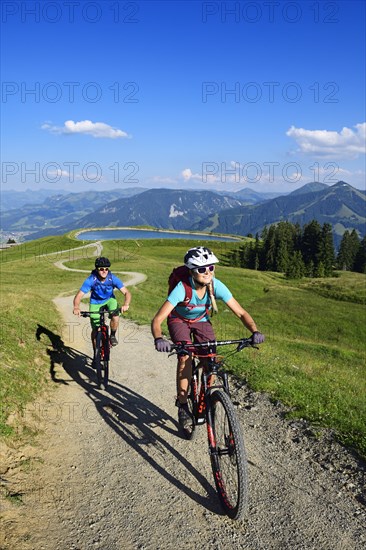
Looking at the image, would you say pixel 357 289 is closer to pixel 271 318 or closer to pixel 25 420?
pixel 271 318

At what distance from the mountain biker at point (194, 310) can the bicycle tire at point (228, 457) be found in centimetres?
123

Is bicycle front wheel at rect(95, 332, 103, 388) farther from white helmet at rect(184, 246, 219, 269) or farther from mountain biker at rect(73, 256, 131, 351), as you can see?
white helmet at rect(184, 246, 219, 269)

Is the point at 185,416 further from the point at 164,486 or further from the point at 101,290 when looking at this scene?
the point at 101,290

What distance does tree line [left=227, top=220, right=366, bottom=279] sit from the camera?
99.7m

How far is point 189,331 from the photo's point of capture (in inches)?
291

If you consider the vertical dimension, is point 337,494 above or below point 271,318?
above

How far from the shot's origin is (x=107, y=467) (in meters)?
7.01

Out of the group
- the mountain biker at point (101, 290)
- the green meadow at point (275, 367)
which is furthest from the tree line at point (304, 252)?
the mountain biker at point (101, 290)

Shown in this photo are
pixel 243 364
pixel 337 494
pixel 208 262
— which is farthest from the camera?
pixel 243 364

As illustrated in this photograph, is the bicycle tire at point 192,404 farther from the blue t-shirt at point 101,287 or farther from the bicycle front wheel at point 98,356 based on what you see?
the blue t-shirt at point 101,287

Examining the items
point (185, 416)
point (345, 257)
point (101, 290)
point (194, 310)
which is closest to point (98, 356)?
point (101, 290)

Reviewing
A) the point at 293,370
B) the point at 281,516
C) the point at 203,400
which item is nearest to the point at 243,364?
the point at 293,370

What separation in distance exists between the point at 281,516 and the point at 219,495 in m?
1.02

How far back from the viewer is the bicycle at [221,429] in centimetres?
550
